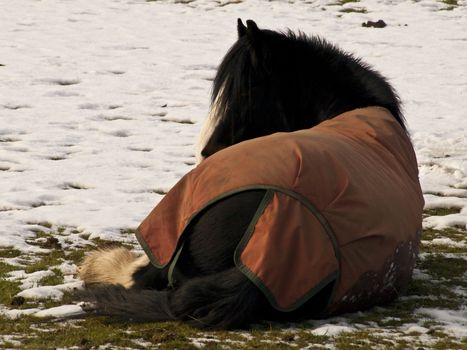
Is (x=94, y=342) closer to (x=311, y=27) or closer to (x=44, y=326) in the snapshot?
(x=44, y=326)

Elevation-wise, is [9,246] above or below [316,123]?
below

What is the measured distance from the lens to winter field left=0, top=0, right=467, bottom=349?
4164 millimetres

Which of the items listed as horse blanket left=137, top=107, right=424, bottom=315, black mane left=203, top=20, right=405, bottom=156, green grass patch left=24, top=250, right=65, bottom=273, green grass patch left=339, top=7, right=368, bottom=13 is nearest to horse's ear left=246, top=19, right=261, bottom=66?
black mane left=203, top=20, right=405, bottom=156

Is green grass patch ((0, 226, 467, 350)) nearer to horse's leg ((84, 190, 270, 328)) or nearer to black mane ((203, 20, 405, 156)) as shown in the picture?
horse's leg ((84, 190, 270, 328))

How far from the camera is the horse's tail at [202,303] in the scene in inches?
158

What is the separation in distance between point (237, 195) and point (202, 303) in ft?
1.76

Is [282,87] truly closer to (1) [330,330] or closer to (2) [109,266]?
(2) [109,266]

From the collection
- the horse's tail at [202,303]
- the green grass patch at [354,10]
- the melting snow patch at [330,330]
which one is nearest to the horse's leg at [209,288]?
the horse's tail at [202,303]

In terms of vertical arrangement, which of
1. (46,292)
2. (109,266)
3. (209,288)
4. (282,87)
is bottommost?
(46,292)

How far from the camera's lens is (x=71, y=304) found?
15.3 feet

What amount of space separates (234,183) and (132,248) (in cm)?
198

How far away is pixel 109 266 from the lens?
507cm

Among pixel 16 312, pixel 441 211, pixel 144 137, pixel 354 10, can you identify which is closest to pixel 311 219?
pixel 16 312

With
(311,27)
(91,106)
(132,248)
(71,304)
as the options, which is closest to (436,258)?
(132,248)
